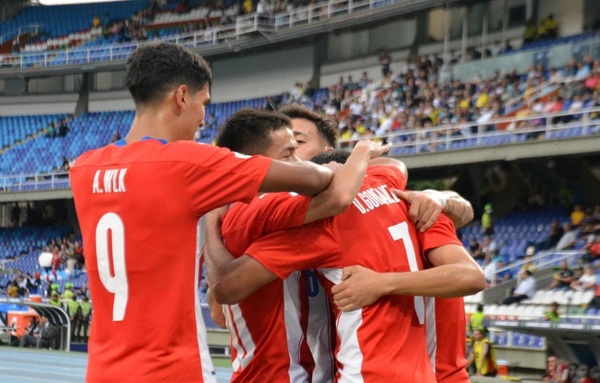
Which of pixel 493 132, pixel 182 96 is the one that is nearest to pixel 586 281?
pixel 493 132

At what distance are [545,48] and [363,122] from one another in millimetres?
4806

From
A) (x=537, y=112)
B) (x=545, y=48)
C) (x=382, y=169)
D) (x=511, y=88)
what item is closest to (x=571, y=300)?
(x=537, y=112)

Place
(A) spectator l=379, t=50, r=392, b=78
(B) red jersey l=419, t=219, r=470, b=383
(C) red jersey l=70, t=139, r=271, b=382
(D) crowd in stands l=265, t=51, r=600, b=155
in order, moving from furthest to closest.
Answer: (A) spectator l=379, t=50, r=392, b=78 → (D) crowd in stands l=265, t=51, r=600, b=155 → (B) red jersey l=419, t=219, r=470, b=383 → (C) red jersey l=70, t=139, r=271, b=382

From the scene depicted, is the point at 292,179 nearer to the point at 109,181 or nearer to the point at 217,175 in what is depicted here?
the point at 217,175

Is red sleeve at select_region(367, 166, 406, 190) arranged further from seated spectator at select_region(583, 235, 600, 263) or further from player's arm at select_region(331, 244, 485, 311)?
seated spectator at select_region(583, 235, 600, 263)

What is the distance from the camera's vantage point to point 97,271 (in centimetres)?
326

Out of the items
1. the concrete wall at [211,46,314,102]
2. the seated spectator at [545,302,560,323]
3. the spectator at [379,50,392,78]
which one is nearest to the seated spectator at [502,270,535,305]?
the seated spectator at [545,302,560,323]

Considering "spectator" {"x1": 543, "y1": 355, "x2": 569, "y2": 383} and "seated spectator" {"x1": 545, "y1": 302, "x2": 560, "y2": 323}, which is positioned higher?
"seated spectator" {"x1": 545, "y1": 302, "x2": 560, "y2": 323}

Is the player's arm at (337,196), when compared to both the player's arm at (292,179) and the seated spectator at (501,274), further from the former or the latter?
the seated spectator at (501,274)

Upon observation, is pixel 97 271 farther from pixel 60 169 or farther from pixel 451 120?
pixel 60 169

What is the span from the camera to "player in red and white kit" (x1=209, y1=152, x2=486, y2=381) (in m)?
3.30

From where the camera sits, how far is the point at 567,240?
18.1m

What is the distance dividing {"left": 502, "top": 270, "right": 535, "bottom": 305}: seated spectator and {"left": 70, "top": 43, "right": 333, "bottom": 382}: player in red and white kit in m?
13.5

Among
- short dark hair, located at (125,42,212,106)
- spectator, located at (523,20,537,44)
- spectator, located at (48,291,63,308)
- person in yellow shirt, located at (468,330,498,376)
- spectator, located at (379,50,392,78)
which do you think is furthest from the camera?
spectator, located at (379,50,392,78)
